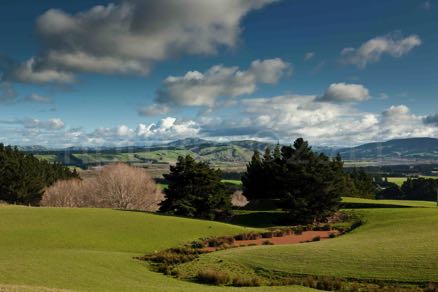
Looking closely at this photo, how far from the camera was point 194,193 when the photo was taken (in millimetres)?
68250

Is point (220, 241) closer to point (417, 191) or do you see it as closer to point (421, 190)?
point (421, 190)

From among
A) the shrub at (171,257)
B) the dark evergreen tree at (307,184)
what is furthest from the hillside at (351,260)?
the dark evergreen tree at (307,184)

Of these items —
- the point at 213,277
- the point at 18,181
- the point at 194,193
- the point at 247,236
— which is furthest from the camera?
the point at 18,181

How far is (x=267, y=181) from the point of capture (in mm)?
90062

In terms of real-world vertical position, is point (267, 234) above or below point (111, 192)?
below

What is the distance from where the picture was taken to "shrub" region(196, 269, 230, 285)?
28.2 meters

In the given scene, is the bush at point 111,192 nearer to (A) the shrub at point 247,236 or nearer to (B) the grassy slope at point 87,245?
(B) the grassy slope at point 87,245

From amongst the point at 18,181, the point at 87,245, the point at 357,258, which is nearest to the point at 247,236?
the point at 87,245

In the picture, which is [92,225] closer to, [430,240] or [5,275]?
[5,275]

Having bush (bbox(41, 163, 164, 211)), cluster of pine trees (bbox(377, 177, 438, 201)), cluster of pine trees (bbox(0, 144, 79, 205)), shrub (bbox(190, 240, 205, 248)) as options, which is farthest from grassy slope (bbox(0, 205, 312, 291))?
cluster of pine trees (bbox(377, 177, 438, 201))

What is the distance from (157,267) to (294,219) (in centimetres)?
3519

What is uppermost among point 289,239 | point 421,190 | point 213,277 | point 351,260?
point 351,260

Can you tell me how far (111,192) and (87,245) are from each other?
5491 centimetres

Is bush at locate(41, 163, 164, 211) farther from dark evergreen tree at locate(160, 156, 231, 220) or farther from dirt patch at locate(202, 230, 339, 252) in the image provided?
dirt patch at locate(202, 230, 339, 252)
